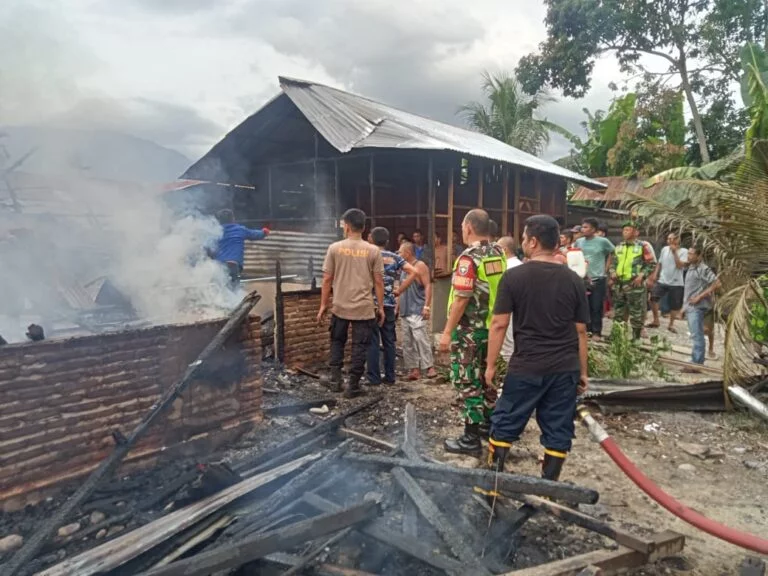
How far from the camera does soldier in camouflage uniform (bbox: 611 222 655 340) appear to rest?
8.20 m

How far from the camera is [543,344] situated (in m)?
3.19

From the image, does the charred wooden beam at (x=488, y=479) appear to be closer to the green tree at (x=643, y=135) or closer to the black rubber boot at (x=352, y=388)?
the black rubber boot at (x=352, y=388)

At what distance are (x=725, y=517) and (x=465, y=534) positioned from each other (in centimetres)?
181

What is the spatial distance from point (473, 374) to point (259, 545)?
223 centimetres

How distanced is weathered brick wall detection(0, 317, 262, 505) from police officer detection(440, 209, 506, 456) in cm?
174

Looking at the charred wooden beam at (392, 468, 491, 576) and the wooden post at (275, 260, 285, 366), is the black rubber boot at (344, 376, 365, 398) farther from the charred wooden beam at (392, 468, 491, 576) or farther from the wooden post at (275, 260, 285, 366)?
the charred wooden beam at (392, 468, 491, 576)

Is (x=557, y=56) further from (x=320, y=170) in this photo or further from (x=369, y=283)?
(x=369, y=283)

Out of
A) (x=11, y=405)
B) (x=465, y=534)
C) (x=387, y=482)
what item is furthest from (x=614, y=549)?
(x=11, y=405)

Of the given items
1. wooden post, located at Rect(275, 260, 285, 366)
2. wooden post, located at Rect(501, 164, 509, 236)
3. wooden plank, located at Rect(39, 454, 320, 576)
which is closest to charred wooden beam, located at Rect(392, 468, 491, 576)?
wooden plank, located at Rect(39, 454, 320, 576)

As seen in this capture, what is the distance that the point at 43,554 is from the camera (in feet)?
9.23

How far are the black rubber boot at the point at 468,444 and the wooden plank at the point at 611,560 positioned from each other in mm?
1617

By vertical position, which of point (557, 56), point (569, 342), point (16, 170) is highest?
point (557, 56)

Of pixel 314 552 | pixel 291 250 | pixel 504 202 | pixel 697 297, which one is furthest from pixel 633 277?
pixel 314 552

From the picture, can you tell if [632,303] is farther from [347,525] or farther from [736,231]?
[347,525]
